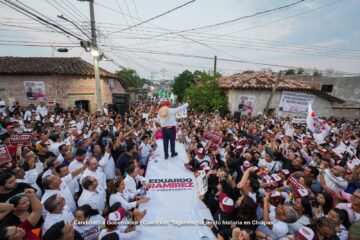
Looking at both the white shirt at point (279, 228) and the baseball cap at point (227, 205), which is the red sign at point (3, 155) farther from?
the white shirt at point (279, 228)

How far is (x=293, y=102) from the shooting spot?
53.0 ft

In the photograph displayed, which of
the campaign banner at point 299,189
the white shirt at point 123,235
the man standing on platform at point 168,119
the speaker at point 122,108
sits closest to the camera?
the white shirt at point 123,235

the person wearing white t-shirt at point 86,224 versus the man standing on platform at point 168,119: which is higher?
the man standing on platform at point 168,119

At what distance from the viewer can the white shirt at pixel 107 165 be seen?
434 centimetres

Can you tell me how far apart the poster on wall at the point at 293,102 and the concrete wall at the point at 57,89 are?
58.2ft

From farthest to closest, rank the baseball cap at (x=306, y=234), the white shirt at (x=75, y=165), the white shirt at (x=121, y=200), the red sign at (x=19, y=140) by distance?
the red sign at (x=19, y=140)
the white shirt at (x=75, y=165)
the white shirt at (x=121, y=200)
the baseball cap at (x=306, y=234)

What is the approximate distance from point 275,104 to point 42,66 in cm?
2088

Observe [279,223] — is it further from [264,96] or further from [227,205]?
[264,96]

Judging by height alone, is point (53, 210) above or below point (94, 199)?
above

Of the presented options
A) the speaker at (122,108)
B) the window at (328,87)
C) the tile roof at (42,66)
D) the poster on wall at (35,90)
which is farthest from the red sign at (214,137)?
the window at (328,87)

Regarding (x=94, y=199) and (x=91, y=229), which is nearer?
(x=91, y=229)

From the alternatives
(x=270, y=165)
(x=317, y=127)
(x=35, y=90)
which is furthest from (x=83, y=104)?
(x=317, y=127)

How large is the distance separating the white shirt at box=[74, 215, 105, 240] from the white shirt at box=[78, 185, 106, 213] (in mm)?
335

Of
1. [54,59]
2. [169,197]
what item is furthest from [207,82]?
[54,59]
